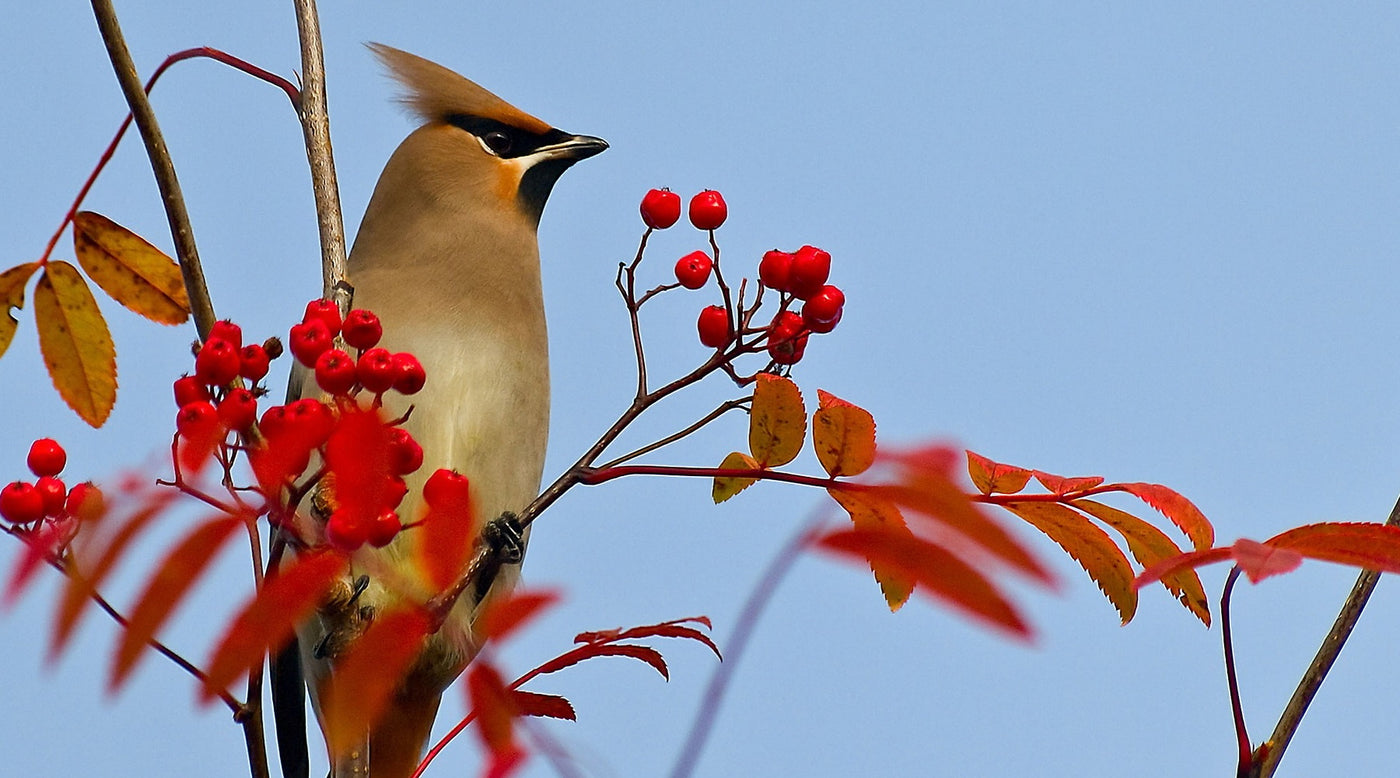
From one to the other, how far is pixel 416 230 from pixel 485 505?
0.69 metres

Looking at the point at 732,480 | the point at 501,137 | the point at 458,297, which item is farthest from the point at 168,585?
the point at 501,137

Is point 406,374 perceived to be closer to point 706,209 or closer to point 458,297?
point 706,209

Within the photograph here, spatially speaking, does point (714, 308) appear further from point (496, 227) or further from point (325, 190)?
point (496, 227)

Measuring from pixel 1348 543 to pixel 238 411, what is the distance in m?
0.87

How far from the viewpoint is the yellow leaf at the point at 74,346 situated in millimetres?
1748

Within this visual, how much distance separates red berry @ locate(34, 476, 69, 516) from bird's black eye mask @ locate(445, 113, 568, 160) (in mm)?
2125

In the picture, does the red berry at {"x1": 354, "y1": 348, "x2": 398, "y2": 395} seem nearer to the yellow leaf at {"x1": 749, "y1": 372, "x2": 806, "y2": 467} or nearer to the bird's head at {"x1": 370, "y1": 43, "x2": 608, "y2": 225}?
the yellow leaf at {"x1": 749, "y1": 372, "x2": 806, "y2": 467}

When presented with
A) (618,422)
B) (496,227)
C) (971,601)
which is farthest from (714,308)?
(496,227)

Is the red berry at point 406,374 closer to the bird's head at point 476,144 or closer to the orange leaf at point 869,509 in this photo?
the orange leaf at point 869,509

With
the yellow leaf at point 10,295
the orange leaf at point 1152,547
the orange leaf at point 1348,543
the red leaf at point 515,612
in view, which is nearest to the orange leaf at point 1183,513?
the orange leaf at point 1152,547

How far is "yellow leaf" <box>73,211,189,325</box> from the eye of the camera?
1818mm

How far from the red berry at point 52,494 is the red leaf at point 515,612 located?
564 millimetres

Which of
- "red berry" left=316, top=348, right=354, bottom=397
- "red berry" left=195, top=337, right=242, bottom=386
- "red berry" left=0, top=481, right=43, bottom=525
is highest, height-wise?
"red berry" left=316, top=348, right=354, bottom=397

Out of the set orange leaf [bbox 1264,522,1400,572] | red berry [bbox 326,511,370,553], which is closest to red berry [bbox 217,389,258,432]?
red berry [bbox 326,511,370,553]
